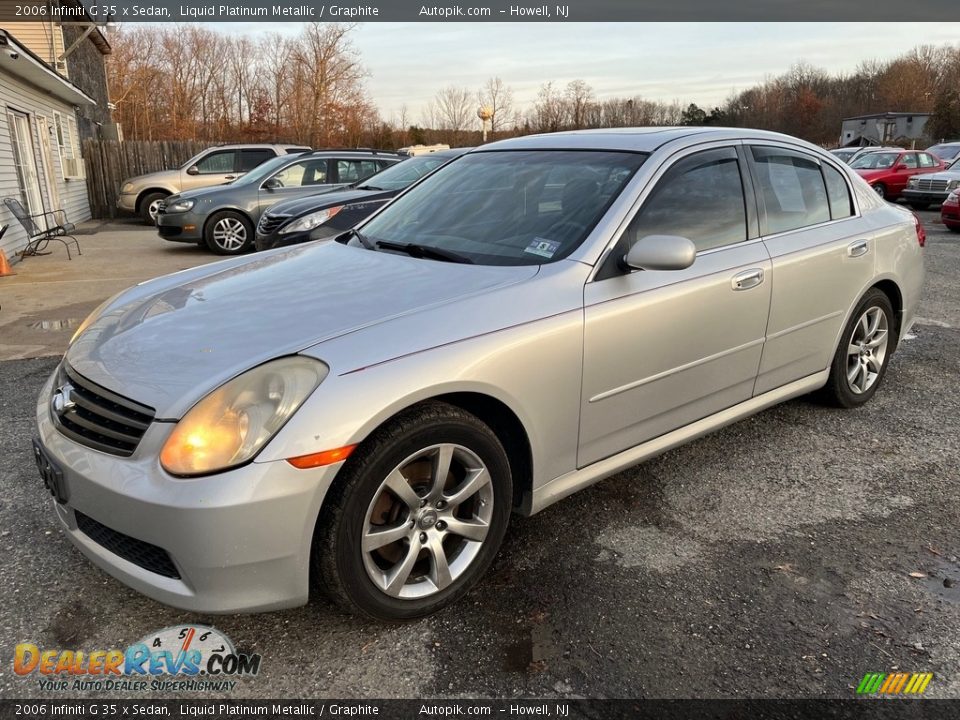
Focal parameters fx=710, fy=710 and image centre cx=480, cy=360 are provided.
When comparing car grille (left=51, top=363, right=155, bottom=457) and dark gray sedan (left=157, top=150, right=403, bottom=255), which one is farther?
dark gray sedan (left=157, top=150, right=403, bottom=255)

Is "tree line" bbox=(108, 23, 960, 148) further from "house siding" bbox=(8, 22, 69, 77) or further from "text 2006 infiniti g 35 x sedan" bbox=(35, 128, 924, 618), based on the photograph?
"text 2006 infiniti g 35 x sedan" bbox=(35, 128, 924, 618)

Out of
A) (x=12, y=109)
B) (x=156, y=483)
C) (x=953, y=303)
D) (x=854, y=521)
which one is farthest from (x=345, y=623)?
(x=12, y=109)

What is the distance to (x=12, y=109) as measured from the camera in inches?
496

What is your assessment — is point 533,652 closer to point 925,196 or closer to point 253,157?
point 253,157

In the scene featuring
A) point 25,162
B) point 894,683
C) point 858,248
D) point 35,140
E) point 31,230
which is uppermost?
point 35,140

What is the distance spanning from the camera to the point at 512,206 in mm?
3250

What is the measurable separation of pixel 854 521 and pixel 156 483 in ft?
9.27

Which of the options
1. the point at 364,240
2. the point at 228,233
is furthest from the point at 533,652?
the point at 228,233

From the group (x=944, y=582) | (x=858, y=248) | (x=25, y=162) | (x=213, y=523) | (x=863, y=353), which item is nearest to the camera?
(x=213, y=523)

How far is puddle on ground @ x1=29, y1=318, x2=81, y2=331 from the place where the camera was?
21.7ft

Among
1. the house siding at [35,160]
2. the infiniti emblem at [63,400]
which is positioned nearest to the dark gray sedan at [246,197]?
the house siding at [35,160]

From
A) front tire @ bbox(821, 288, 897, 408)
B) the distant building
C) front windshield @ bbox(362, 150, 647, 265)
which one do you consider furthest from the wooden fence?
the distant building

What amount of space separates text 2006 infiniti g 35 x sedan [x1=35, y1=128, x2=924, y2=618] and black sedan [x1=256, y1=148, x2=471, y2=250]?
4536 millimetres

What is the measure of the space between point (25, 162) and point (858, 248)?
1456cm
